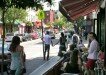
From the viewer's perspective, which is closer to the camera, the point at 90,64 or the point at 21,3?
the point at 21,3

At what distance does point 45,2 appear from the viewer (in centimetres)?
1070

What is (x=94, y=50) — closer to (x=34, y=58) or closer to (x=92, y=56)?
(x=92, y=56)

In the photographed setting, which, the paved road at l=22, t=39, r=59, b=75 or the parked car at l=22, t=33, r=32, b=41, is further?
the parked car at l=22, t=33, r=32, b=41

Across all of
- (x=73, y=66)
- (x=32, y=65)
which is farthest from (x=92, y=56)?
(x=32, y=65)

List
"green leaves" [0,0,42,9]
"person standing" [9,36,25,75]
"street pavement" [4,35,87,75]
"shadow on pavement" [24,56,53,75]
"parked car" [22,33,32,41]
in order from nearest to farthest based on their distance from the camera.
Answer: "green leaves" [0,0,42,9] < "person standing" [9,36,25,75] < "shadow on pavement" [24,56,53,75] < "street pavement" [4,35,87,75] < "parked car" [22,33,32,41]

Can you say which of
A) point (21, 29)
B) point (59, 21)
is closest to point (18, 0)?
point (21, 29)

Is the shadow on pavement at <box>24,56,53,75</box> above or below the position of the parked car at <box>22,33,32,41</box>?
below

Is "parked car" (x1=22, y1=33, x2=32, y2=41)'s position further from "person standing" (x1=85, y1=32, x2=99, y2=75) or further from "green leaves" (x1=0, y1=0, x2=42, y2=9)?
"green leaves" (x1=0, y1=0, x2=42, y2=9)

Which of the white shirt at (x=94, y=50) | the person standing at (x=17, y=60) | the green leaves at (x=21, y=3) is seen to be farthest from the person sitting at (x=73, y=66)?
the green leaves at (x=21, y=3)

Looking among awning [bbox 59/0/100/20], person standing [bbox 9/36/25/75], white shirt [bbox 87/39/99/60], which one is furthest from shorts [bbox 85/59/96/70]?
person standing [bbox 9/36/25/75]

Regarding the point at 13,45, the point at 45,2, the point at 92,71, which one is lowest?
the point at 92,71

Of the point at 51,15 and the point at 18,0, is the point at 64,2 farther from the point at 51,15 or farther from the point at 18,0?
the point at 51,15

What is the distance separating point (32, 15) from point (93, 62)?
9407 cm

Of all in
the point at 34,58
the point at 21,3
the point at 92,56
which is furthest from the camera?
the point at 34,58
